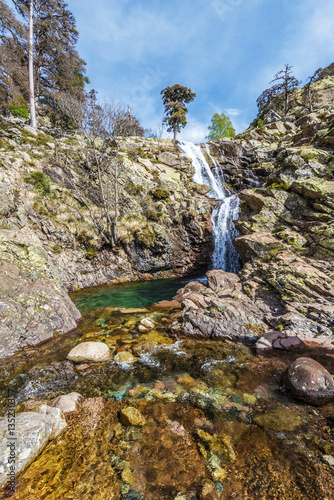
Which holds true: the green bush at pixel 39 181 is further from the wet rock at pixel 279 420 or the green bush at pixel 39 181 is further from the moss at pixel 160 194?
the wet rock at pixel 279 420

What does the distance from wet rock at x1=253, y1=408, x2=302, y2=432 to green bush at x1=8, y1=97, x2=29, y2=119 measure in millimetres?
26757

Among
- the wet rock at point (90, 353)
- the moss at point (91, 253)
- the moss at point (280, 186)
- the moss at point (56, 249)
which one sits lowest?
the wet rock at point (90, 353)

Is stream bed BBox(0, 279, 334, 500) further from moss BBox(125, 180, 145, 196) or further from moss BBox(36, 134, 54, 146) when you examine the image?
moss BBox(36, 134, 54, 146)

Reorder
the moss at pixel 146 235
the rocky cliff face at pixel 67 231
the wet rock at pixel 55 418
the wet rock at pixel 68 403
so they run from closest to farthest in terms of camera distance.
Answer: the wet rock at pixel 55 418
the wet rock at pixel 68 403
the rocky cliff face at pixel 67 231
the moss at pixel 146 235

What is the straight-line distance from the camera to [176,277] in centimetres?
1538

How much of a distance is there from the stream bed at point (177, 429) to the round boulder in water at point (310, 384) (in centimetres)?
16

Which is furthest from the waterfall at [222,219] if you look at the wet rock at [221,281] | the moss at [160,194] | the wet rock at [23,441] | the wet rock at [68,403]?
the wet rock at [23,441]

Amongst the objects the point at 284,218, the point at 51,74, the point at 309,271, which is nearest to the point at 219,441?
the point at 309,271

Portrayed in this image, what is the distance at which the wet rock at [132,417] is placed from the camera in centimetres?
327

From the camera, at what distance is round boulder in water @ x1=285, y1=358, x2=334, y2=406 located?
3631 mm

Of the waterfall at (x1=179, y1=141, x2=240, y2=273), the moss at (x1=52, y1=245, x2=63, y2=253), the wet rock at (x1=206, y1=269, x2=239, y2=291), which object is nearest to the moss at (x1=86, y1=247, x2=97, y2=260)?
the moss at (x1=52, y1=245, x2=63, y2=253)

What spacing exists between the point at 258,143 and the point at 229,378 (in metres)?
31.4

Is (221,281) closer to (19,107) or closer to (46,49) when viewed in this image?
(19,107)

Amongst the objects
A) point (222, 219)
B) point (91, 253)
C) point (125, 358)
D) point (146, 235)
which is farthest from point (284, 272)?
point (91, 253)
